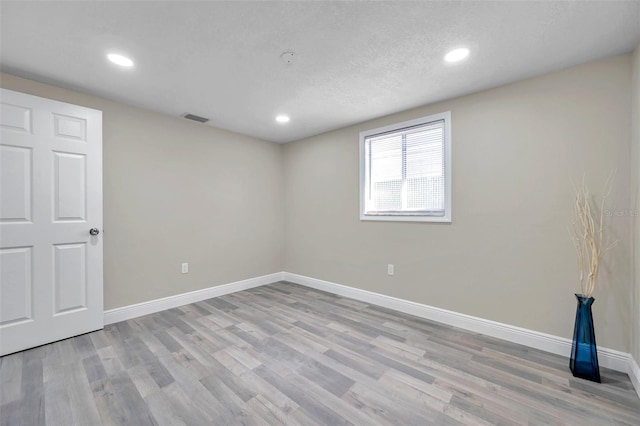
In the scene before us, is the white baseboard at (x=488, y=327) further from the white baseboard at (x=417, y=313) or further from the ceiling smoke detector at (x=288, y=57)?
the ceiling smoke detector at (x=288, y=57)

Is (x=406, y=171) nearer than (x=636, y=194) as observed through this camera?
No

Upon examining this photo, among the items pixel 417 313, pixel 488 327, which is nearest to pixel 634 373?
pixel 488 327

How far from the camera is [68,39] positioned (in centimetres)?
184

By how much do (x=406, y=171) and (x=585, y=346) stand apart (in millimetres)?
2134

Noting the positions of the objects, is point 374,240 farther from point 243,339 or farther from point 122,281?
point 122,281

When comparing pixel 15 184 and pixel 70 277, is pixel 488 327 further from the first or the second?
pixel 15 184

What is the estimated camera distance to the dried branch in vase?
6.39ft

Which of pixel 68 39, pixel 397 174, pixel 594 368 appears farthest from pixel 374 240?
pixel 68 39

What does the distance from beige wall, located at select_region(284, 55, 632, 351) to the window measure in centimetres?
11

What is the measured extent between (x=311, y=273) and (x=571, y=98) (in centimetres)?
355

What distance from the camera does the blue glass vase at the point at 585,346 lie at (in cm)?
187

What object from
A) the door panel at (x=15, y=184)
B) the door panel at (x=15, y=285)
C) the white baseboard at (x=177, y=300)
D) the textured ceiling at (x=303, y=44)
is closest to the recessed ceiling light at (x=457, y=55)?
the textured ceiling at (x=303, y=44)

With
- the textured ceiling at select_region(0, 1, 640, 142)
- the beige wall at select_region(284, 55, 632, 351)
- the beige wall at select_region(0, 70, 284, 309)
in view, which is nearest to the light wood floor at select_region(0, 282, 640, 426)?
the beige wall at select_region(284, 55, 632, 351)

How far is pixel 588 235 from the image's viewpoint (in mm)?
2047
